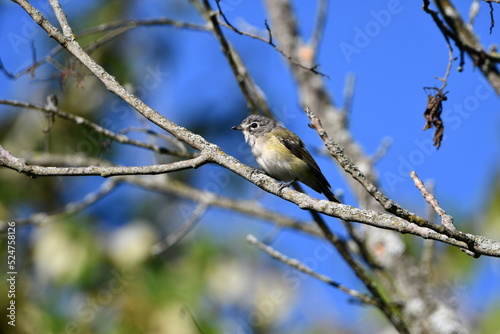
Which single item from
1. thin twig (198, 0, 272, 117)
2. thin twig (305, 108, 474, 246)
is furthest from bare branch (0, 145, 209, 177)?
thin twig (198, 0, 272, 117)

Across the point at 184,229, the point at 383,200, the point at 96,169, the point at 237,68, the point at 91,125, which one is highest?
the point at 237,68

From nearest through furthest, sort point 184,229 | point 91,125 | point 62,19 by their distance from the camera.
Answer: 1. point 62,19
2. point 91,125
3. point 184,229

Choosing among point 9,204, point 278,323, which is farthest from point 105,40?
point 9,204

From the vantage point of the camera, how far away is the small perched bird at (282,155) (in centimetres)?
498

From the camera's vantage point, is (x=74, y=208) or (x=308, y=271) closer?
(x=308, y=271)

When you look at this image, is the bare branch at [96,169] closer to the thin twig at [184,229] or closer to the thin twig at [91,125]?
the thin twig at [91,125]

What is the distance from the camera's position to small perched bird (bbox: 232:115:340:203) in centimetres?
498

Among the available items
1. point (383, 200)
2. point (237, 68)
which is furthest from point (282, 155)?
point (383, 200)

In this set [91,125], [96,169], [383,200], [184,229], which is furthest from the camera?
[184,229]

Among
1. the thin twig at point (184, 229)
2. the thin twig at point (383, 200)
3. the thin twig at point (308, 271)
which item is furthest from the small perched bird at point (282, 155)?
the thin twig at point (383, 200)

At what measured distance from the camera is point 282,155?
199 inches

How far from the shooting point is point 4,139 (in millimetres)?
8719

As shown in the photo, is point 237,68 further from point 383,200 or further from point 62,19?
point 383,200

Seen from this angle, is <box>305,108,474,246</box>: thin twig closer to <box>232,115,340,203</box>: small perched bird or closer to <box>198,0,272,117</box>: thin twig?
<box>198,0,272,117</box>: thin twig
